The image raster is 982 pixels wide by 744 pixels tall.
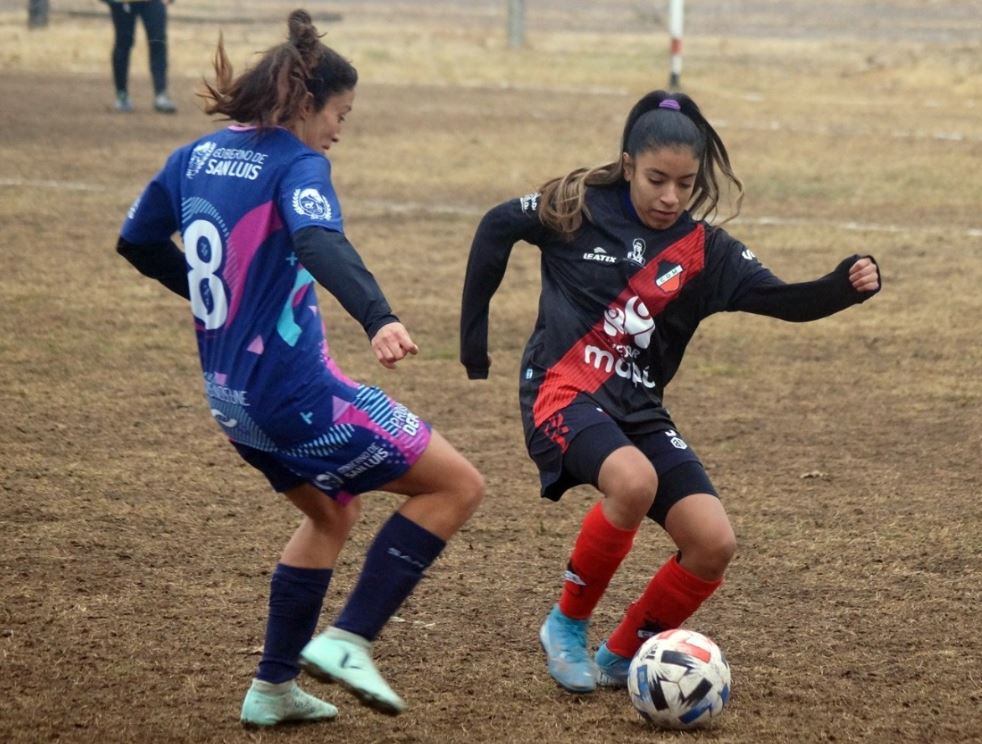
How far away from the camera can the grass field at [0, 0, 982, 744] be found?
448 centimetres

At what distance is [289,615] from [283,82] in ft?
4.35

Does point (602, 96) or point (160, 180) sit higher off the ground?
point (160, 180)

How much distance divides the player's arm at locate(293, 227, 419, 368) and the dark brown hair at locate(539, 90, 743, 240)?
1.04 m

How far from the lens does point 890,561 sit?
5660mm

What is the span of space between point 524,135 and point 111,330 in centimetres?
786

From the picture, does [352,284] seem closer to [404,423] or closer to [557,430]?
[404,423]

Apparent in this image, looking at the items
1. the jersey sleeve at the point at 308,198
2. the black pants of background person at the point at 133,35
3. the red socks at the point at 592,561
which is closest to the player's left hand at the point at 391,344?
the jersey sleeve at the point at 308,198

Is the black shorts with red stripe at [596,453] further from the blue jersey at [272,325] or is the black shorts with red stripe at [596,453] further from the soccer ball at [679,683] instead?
the blue jersey at [272,325]

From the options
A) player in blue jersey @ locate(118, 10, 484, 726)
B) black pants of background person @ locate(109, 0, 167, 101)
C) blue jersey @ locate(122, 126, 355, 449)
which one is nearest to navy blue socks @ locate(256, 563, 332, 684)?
player in blue jersey @ locate(118, 10, 484, 726)

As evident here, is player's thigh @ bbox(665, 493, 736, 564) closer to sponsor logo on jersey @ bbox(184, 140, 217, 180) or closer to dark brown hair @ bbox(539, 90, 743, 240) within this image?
dark brown hair @ bbox(539, 90, 743, 240)

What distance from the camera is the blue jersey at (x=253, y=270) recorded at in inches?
152

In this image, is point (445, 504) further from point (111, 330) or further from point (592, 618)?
point (111, 330)

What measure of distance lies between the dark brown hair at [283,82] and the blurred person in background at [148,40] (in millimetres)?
12921

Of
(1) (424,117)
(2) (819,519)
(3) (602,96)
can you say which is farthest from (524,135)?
(2) (819,519)
